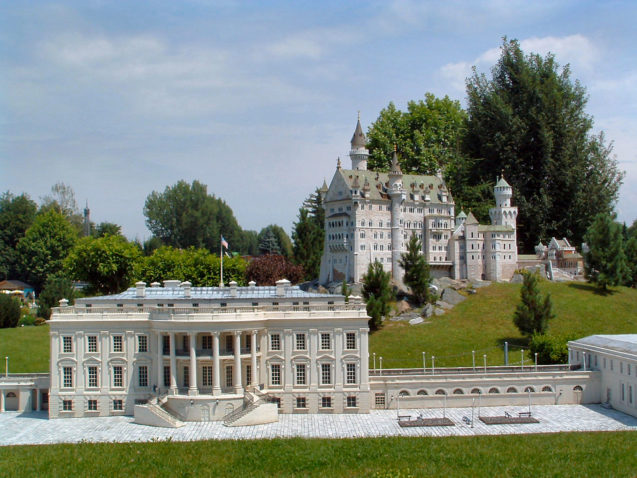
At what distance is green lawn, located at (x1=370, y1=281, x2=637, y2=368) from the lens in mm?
72562

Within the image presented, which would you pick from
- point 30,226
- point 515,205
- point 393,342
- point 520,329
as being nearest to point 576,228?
point 515,205

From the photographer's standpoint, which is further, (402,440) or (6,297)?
(6,297)

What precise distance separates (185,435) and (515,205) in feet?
225

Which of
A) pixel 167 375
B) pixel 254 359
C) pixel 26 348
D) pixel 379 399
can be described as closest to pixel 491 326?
pixel 379 399

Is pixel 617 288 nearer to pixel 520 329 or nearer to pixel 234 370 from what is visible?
pixel 520 329

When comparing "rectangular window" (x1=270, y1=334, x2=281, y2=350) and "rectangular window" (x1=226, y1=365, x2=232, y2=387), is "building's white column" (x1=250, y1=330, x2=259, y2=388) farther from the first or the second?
"rectangular window" (x1=226, y1=365, x2=232, y2=387)

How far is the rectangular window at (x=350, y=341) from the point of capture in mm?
56188

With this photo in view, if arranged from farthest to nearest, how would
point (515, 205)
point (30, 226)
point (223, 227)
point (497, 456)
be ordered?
point (223, 227), point (30, 226), point (515, 205), point (497, 456)

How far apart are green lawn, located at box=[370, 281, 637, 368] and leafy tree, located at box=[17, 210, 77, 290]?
206 feet

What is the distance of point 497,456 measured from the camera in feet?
144

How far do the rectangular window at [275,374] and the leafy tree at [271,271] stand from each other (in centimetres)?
4129

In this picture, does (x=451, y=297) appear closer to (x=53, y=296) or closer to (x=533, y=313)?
(x=533, y=313)

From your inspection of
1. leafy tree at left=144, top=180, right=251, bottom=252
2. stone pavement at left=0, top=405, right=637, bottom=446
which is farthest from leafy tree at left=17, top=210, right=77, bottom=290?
stone pavement at left=0, top=405, right=637, bottom=446

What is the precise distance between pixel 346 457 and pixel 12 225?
10147cm
